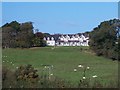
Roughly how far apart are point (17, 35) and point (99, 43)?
18969 millimetres

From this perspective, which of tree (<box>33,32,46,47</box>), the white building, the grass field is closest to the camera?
the grass field

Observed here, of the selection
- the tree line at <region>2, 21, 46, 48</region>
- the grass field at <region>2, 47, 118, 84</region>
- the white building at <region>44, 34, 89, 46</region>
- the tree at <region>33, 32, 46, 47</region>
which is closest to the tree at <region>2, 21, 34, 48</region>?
the tree line at <region>2, 21, 46, 48</region>

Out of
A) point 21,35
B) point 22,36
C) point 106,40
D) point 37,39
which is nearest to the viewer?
point 106,40

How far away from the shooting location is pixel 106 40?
5166cm

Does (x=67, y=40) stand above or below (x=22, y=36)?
below

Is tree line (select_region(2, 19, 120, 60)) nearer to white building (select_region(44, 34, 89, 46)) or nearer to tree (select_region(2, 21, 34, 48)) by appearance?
tree (select_region(2, 21, 34, 48))

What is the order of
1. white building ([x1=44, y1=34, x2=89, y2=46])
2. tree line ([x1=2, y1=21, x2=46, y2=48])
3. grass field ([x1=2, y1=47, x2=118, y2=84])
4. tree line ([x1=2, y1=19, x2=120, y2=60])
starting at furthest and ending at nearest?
1. white building ([x1=44, y1=34, x2=89, y2=46])
2. tree line ([x1=2, y1=21, x2=46, y2=48])
3. tree line ([x1=2, y1=19, x2=120, y2=60])
4. grass field ([x1=2, y1=47, x2=118, y2=84])

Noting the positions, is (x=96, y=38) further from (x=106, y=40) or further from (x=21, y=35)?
(x=21, y=35)

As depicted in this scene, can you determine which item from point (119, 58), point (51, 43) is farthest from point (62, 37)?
point (119, 58)

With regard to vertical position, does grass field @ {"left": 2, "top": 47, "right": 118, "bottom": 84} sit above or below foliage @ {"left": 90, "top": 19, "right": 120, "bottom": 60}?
below

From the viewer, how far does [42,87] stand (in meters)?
8.31

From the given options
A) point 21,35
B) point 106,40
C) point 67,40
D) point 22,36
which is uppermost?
point 21,35

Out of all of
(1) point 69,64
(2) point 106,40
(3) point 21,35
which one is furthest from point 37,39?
(1) point 69,64

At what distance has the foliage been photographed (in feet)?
159
